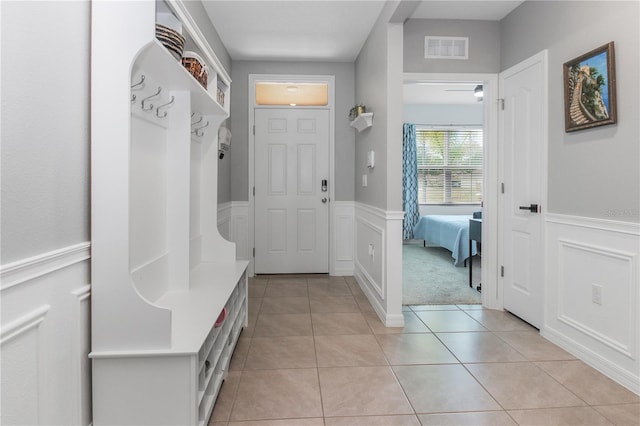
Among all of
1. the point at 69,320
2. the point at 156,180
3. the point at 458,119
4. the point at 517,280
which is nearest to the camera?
the point at 69,320

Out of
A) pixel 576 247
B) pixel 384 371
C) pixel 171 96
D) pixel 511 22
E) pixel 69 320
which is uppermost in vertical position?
pixel 511 22

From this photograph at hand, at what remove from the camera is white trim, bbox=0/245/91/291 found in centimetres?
101

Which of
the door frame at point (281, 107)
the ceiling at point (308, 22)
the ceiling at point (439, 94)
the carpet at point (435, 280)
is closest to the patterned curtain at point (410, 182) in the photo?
the ceiling at point (439, 94)

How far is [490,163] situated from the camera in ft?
10.6

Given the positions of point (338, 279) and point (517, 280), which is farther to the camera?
point (338, 279)

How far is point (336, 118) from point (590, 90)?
8.64ft

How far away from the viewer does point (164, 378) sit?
4.45ft

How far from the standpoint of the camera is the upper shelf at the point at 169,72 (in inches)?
56.6

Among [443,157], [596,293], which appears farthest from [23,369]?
[443,157]

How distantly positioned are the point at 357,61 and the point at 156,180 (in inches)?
118

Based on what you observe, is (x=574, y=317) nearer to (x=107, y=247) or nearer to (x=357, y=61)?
(x=107, y=247)

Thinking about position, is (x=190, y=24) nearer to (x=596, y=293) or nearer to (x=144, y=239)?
(x=144, y=239)

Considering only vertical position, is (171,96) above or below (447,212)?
above

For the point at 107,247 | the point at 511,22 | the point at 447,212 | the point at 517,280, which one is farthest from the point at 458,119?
the point at 107,247
